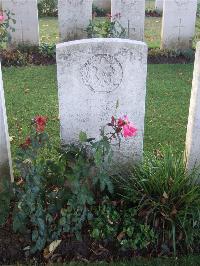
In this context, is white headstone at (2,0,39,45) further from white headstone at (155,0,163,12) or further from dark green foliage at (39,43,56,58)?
white headstone at (155,0,163,12)

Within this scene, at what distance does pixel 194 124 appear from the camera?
3.89 meters

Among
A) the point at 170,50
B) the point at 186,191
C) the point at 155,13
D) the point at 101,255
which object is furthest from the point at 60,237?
the point at 155,13

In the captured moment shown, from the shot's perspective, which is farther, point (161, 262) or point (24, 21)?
point (24, 21)

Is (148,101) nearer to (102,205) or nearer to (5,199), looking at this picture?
(102,205)

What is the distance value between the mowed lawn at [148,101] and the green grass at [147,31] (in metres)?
2.04

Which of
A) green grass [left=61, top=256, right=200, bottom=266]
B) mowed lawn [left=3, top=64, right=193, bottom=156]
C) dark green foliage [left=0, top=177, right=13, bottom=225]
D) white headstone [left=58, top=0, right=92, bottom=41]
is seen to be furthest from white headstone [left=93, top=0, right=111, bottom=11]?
green grass [left=61, top=256, right=200, bottom=266]

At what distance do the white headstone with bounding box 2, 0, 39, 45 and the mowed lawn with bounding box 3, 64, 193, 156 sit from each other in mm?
1038

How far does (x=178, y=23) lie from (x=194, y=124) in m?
5.17

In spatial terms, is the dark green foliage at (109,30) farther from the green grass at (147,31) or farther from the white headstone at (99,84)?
the white headstone at (99,84)

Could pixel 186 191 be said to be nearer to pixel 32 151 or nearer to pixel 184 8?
pixel 32 151

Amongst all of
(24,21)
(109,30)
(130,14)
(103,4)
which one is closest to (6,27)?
(24,21)

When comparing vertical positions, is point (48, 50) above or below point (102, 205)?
above

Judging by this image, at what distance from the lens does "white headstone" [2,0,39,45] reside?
8.30m

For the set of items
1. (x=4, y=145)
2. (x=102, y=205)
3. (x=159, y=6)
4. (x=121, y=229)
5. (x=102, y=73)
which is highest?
(x=159, y=6)
